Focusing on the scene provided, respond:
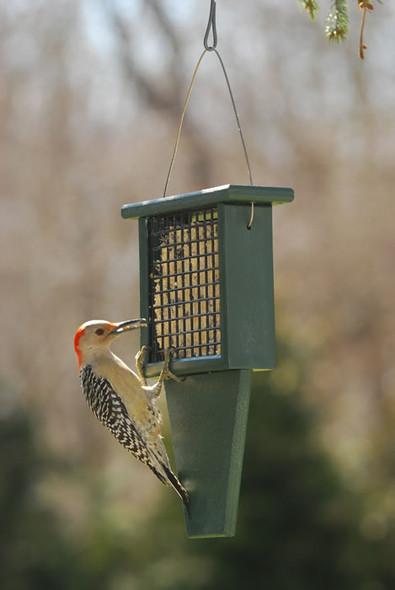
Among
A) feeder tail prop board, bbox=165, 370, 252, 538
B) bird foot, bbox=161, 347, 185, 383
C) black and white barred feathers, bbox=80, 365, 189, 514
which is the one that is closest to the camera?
feeder tail prop board, bbox=165, 370, 252, 538

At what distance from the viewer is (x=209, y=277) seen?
5.05 metres

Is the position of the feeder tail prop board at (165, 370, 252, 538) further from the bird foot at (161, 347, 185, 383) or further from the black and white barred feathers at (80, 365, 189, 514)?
the black and white barred feathers at (80, 365, 189, 514)

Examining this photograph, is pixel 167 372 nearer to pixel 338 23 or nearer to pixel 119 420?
pixel 119 420

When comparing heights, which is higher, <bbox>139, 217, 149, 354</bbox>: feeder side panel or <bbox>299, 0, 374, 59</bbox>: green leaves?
<bbox>299, 0, 374, 59</bbox>: green leaves

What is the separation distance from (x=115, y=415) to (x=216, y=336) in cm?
87

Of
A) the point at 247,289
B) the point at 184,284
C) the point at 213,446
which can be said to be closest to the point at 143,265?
the point at 184,284

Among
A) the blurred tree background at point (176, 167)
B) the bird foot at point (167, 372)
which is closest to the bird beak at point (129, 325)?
the bird foot at point (167, 372)

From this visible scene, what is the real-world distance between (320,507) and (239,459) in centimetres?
591

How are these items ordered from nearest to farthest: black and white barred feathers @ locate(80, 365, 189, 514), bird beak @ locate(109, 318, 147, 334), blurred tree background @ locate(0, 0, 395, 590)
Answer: bird beak @ locate(109, 318, 147, 334)
black and white barred feathers @ locate(80, 365, 189, 514)
blurred tree background @ locate(0, 0, 395, 590)

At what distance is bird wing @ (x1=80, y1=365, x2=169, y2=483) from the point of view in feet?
17.7

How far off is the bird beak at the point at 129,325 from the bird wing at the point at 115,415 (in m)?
0.23

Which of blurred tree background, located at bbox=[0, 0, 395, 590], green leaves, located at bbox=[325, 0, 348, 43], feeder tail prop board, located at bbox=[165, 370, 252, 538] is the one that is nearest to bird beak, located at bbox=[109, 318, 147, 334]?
feeder tail prop board, located at bbox=[165, 370, 252, 538]

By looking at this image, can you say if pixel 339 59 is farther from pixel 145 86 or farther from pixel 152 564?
pixel 152 564

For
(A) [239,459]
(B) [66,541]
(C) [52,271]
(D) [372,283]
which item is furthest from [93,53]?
(A) [239,459]
